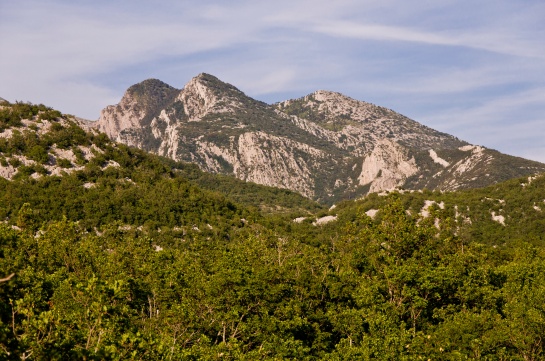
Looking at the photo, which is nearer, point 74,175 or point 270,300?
point 270,300

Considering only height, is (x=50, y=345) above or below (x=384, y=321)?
above

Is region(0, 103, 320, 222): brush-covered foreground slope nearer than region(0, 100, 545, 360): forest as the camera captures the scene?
No

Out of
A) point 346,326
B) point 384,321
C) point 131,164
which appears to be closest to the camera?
point 384,321

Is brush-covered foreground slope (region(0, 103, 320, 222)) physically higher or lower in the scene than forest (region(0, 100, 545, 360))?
higher

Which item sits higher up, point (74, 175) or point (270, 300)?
point (74, 175)

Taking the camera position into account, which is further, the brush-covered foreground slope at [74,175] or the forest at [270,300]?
the brush-covered foreground slope at [74,175]

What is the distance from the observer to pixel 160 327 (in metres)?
46.6

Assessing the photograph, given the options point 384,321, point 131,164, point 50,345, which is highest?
point 131,164

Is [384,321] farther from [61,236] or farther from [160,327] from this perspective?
[61,236]

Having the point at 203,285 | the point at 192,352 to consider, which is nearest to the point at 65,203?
the point at 203,285

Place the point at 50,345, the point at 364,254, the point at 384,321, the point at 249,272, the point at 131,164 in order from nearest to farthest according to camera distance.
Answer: the point at 50,345 → the point at 384,321 → the point at 249,272 → the point at 364,254 → the point at 131,164

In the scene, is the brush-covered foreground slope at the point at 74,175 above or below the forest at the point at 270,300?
above

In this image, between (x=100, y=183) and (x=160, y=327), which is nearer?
(x=160, y=327)

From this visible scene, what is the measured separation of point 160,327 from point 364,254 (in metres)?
34.3
